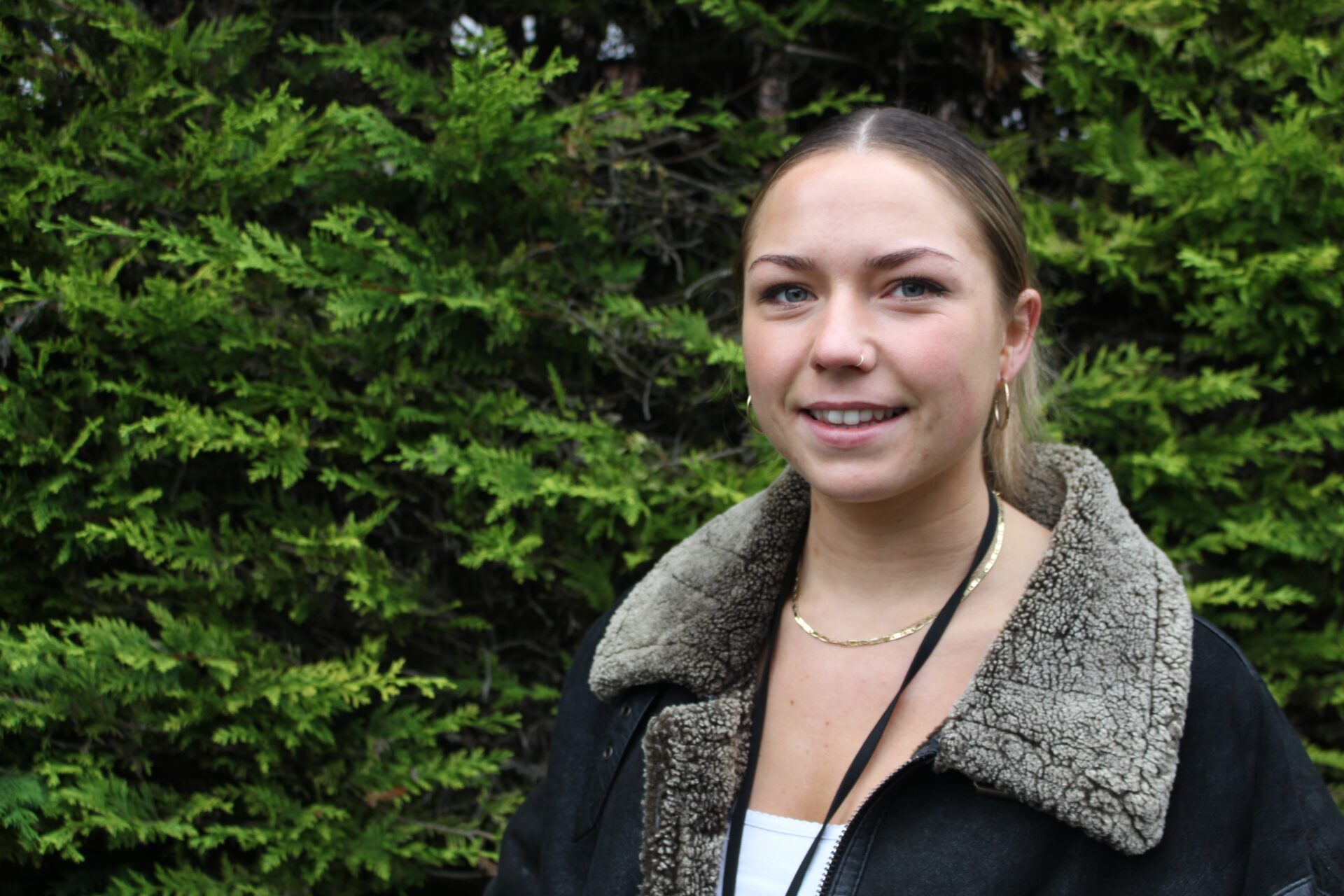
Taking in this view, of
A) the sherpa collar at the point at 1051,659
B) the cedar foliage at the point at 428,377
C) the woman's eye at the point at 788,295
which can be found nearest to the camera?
the sherpa collar at the point at 1051,659

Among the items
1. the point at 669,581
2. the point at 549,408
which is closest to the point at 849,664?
the point at 669,581

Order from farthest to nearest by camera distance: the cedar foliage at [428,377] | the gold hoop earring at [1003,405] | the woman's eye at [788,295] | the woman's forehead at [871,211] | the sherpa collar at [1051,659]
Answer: the cedar foliage at [428,377] < the gold hoop earring at [1003,405] < the woman's eye at [788,295] < the woman's forehead at [871,211] < the sherpa collar at [1051,659]

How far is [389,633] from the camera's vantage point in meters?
2.75

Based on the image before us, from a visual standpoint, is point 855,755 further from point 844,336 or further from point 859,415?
point 844,336

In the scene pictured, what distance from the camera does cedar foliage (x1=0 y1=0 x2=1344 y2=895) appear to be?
7.99ft

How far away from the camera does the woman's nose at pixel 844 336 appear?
150 centimetres

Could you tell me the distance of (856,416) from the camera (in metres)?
1.54

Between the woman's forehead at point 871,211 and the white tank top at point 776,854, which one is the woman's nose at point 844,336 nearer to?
the woman's forehead at point 871,211

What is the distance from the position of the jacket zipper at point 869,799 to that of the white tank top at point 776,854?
0.10ft

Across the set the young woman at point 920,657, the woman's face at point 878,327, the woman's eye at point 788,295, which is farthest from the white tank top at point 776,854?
the woman's eye at point 788,295

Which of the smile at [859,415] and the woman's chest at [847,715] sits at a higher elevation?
the smile at [859,415]

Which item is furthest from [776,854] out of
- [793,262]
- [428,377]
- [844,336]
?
[428,377]

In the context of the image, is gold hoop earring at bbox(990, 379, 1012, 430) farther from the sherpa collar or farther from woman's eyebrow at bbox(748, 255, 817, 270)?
woman's eyebrow at bbox(748, 255, 817, 270)

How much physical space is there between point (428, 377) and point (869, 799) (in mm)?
1694
